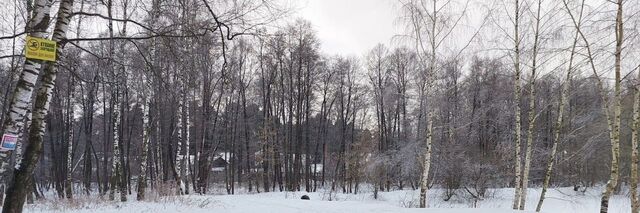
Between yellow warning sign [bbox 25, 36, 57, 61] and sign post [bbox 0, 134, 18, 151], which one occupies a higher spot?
yellow warning sign [bbox 25, 36, 57, 61]

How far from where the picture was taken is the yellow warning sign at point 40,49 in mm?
4637

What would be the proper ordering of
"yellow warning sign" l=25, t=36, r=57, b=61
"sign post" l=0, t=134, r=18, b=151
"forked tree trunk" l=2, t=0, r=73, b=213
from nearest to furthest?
"yellow warning sign" l=25, t=36, r=57, b=61, "sign post" l=0, t=134, r=18, b=151, "forked tree trunk" l=2, t=0, r=73, b=213

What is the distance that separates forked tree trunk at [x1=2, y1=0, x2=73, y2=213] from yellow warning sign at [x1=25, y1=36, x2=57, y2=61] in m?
0.35

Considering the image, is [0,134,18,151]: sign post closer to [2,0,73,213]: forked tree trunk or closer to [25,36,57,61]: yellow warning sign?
[2,0,73,213]: forked tree trunk

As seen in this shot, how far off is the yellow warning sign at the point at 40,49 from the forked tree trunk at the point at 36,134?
346mm

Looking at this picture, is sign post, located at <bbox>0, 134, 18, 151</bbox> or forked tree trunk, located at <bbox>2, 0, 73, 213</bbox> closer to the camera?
sign post, located at <bbox>0, 134, 18, 151</bbox>

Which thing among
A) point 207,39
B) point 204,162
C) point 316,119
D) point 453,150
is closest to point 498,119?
point 453,150

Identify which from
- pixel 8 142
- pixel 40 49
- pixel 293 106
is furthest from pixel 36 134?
pixel 293 106

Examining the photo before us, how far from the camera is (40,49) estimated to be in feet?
15.4

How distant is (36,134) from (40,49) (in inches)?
38.4

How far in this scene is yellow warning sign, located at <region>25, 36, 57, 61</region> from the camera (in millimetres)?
4637

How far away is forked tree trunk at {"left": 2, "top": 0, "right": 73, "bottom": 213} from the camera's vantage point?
15.9ft

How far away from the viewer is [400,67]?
33.6 m

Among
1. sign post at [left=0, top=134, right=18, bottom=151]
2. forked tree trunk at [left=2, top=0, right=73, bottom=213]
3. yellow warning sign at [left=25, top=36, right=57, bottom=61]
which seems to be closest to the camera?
yellow warning sign at [left=25, top=36, right=57, bottom=61]
